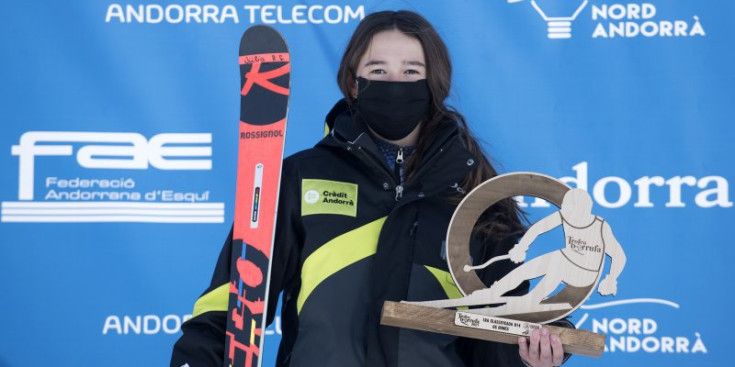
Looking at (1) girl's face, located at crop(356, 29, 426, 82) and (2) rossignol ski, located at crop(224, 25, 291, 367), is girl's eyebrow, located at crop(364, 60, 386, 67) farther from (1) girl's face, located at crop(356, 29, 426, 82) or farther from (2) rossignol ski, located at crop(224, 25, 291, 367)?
(2) rossignol ski, located at crop(224, 25, 291, 367)

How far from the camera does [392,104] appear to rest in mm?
1728

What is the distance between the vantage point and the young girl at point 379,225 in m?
1.62

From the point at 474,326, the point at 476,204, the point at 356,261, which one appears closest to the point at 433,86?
the point at 476,204

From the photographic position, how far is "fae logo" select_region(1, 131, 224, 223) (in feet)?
9.11

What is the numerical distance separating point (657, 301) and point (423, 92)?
59.5 inches

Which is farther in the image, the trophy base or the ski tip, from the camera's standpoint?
the ski tip

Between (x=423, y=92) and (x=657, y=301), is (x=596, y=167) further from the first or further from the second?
(x=423, y=92)

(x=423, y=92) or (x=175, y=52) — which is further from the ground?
(x=175, y=52)

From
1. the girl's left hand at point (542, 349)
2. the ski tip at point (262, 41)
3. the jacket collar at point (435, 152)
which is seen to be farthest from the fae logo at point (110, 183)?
the girl's left hand at point (542, 349)

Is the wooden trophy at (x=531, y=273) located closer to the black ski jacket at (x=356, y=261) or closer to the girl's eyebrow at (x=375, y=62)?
the black ski jacket at (x=356, y=261)

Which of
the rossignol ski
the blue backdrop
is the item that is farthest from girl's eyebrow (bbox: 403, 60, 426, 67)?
the blue backdrop

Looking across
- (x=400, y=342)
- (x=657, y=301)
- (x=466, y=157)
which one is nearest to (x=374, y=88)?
(x=466, y=157)

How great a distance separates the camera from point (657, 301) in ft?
9.21

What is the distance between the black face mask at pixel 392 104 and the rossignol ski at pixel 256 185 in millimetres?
203
